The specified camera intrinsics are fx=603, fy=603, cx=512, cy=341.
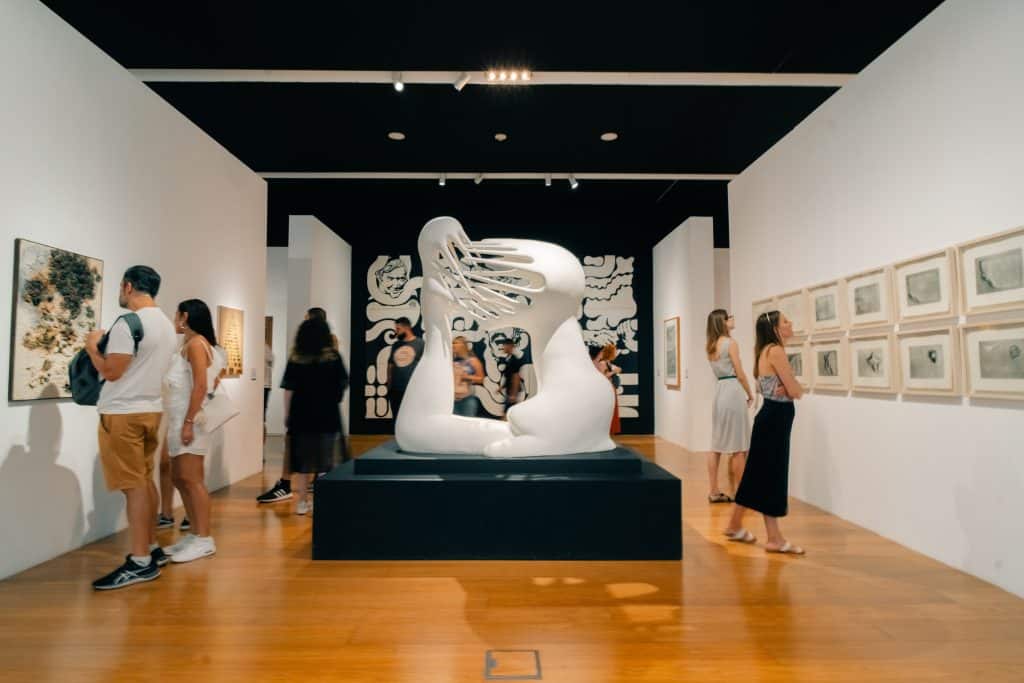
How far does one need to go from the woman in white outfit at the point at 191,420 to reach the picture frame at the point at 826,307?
4331 millimetres

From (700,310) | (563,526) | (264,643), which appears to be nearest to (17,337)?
(264,643)

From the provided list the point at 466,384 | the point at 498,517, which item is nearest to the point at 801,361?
the point at 466,384

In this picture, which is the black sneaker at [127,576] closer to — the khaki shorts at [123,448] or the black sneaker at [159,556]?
the black sneaker at [159,556]

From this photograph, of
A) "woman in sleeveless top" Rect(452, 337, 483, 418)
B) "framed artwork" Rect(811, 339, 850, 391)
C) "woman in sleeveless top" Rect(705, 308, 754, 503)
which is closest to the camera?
"framed artwork" Rect(811, 339, 850, 391)

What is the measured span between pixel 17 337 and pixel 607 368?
6.08 m

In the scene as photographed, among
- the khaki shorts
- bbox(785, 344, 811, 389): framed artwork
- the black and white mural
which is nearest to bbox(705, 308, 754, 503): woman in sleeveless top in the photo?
bbox(785, 344, 811, 389): framed artwork

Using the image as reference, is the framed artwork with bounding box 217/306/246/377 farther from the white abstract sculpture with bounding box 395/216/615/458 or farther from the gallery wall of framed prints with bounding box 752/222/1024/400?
the gallery wall of framed prints with bounding box 752/222/1024/400

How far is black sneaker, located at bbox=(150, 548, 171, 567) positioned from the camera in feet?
10.7

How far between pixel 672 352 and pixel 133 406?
7111 millimetres

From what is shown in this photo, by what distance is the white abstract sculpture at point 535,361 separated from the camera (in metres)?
3.65

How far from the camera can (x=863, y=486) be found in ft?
13.8

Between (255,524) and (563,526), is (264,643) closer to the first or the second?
(563,526)

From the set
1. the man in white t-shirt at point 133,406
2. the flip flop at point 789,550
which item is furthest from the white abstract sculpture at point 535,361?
the man in white t-shirt at point 133,406

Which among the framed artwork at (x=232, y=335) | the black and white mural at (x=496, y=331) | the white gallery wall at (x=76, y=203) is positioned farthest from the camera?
the black and white mural at (x=496, y=331)
